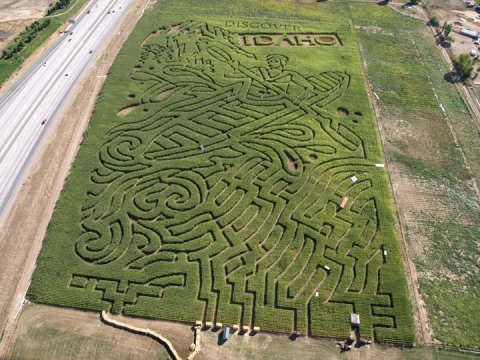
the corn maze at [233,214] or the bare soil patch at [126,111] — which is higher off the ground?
the bare soil patch at [126,111]

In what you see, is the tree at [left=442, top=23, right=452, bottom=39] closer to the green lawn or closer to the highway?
the green lawn

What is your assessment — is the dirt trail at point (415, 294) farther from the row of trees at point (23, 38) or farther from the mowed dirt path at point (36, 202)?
the row of trees at point (23, 38)

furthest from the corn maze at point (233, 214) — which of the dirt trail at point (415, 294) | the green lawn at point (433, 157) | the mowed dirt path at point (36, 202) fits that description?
the green lawn at point (433, 157)

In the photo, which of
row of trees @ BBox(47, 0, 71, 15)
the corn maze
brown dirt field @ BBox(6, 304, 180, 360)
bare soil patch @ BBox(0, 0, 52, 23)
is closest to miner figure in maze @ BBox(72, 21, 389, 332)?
the corn maze

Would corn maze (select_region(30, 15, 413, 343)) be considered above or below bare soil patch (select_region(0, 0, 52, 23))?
below

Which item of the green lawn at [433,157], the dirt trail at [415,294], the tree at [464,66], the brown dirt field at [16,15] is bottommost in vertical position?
the dirt trail at [415,294]

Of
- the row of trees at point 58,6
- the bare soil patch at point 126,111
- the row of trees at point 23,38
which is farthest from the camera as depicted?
the row of trees at point 58,6

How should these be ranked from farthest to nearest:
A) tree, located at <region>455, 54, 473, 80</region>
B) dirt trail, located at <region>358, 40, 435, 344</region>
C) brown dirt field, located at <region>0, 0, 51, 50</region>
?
brown dirt field, located at <region>0, 0, 51, 50</region>, tree, located at <region>455, 54, 473, 80</region>, dirt trail, located at <region>358, 40, 435, 344</region>

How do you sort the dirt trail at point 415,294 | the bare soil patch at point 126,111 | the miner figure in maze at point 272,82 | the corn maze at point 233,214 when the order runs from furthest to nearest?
1. the miner figure in maze at point 272,82
2. the bare soil patch at point 126,111
3. the corn maze at point 233,214
4. the dirt trail at point 415,294
